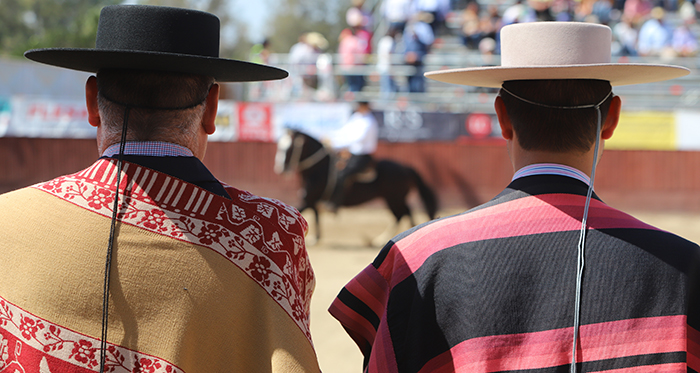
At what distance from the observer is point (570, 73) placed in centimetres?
159

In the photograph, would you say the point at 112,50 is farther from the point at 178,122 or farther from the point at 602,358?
the point at 602,358

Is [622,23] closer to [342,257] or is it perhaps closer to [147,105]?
[342,257]

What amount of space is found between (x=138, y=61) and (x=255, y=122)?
11.9m

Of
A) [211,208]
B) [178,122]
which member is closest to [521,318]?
[211,208]

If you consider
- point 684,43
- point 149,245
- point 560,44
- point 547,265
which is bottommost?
point 684,43

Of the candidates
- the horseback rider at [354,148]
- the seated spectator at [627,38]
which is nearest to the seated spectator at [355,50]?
the horseback rider at [354,148]

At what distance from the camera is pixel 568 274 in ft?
4.91

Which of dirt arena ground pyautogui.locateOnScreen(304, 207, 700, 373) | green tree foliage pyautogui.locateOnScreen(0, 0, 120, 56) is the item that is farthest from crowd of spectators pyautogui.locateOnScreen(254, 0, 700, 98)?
green tree foliage pyautogui.locateOnScreen(0, 0, 120, 56)

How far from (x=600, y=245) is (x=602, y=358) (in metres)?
0.24

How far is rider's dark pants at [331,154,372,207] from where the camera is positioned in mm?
9984

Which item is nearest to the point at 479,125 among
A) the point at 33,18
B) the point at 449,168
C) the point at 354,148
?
the point at 449,168

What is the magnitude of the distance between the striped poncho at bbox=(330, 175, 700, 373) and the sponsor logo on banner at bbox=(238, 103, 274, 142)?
38.5ft

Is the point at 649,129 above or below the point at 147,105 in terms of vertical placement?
below

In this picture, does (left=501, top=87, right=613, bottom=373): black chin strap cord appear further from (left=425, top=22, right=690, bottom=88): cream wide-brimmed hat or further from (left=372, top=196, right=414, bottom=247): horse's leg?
(left=372, top=196, right=414, bottom=247): horse's leg
